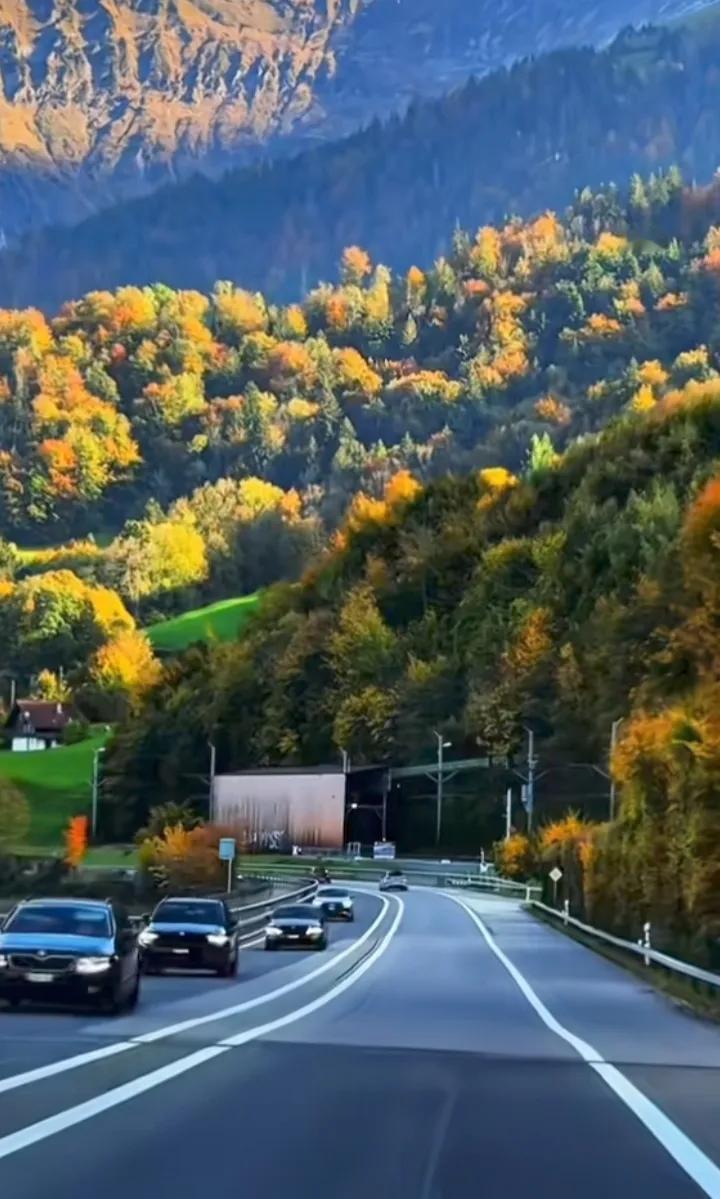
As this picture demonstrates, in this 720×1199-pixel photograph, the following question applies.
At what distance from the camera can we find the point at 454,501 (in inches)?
5782

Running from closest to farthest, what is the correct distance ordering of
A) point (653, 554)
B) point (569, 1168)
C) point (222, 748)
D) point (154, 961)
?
1. point (569, 1168)
2. point (154, 961)
3. point (653, 554)
4. point (222, 748)

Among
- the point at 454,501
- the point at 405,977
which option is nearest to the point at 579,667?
the point at 454,501

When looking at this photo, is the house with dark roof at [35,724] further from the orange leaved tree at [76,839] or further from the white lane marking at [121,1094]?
the white lane marking at [121,1094]

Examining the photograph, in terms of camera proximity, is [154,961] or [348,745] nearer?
[154,961]

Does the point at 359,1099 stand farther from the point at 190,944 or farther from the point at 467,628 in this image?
the point at 467,628

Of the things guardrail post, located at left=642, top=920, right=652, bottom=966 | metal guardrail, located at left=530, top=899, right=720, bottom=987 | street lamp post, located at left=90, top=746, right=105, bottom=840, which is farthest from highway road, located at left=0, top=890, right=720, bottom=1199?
street lamp post, located at left=90, top=746, right=105, bottom=840

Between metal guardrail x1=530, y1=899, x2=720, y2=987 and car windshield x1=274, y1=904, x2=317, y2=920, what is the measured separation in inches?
296

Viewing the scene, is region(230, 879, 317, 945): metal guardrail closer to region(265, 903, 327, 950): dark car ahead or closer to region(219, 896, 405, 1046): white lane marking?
region(265, 903, 327, 950): dark car ahead

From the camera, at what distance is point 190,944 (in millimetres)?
34500

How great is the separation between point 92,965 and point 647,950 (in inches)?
734

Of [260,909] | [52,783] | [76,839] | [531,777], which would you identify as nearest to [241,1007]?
[260,909]

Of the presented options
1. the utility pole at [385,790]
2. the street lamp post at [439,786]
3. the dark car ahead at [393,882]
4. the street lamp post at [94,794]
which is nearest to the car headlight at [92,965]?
the dark car ahead at [393,882]

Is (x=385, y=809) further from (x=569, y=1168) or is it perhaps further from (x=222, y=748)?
(x=569, y=1168)

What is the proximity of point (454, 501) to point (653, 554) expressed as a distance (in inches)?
1915
